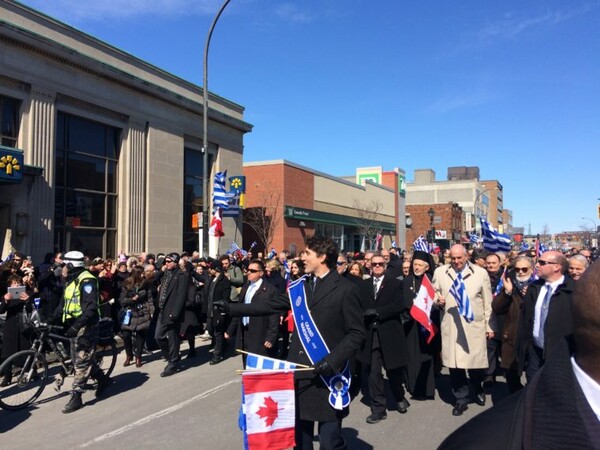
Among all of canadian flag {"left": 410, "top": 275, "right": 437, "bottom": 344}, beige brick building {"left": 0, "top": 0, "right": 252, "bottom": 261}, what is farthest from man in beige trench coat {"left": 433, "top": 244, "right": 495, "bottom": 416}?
beige brick building {"left": 0, "top": 0, "right": 252, "bottom": 261}

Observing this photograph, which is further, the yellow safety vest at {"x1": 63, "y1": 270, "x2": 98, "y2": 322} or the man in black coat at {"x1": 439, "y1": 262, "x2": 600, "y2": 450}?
the yellow safety vest at {"x1": 63, "y1": 270, "x2": 98, "y2": 322}

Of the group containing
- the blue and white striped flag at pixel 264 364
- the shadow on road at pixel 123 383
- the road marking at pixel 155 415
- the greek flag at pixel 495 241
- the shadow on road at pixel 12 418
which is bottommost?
the shadow on road at pixel 12 418

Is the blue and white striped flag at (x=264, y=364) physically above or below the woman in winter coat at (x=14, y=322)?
above

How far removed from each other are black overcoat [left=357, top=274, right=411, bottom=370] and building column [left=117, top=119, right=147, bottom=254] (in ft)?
50.8

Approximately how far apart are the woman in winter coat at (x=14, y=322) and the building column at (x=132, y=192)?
11.9 meters

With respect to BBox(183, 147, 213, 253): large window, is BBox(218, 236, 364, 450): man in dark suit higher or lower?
lower

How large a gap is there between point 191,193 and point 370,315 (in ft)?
64.4

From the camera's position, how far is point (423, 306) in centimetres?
634

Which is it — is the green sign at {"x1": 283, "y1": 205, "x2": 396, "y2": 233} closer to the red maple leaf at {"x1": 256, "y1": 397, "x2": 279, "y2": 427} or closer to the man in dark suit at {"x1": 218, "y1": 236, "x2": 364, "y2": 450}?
the man in dark suit at {"x1": 218, "y1": 236, "x2": 364, "y2": 450}

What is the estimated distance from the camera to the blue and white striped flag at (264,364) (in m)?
3.53

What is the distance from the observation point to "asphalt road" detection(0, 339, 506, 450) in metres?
5.33

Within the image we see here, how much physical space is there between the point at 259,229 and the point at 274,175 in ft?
13.2

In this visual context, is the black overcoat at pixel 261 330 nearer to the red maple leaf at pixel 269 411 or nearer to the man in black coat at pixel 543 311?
the man in black coat at pixel 543 311

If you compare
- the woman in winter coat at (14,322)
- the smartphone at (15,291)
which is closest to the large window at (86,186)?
the woman in winter coat at (14,322)
